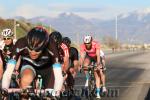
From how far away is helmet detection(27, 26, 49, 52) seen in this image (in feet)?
26.2

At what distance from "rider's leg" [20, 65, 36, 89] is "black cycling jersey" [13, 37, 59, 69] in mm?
98

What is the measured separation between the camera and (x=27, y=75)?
27.3 ft

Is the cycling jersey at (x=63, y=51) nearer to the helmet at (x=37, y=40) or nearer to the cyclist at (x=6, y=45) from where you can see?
the cyclist at (x=6, y=45)

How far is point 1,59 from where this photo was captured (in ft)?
36.4

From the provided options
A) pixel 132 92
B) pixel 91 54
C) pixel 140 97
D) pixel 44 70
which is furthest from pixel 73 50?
pixel 44 70

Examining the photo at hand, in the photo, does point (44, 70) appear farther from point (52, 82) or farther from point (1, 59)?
point (1, 59)

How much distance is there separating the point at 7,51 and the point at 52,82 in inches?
125

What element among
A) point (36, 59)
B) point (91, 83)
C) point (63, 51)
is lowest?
point (91, 83)

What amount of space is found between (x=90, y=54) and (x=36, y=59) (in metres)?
7.81

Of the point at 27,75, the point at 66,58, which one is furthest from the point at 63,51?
the point at 27,75

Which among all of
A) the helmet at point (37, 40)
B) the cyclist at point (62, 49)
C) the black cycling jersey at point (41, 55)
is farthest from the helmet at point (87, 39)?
the helmet at point (37, 40)

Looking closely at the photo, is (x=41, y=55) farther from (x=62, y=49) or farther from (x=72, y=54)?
(x=72, y=54)

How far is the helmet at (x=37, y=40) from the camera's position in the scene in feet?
26.2

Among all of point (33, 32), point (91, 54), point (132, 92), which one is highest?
point (33, 32)
